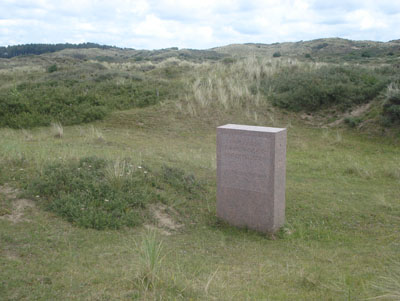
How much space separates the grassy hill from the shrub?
0.06 m

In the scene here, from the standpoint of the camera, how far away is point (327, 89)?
55.0 ft

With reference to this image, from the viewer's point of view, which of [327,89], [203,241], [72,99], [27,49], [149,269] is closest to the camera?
[149,269]

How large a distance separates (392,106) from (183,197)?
990cm

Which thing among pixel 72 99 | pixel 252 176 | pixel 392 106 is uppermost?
pixel 72 99

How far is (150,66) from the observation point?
3216 cm

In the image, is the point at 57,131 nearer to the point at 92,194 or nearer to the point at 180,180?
the point at 180,180

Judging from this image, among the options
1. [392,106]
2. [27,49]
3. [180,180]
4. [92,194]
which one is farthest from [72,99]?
[27,49]

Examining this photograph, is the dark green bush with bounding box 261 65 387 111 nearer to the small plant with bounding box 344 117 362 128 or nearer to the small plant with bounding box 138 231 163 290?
the small plant with bounding box 344 117 362 128

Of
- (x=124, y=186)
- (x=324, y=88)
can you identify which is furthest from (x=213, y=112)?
(x=124, y=186)

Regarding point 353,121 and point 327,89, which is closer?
point 353,121

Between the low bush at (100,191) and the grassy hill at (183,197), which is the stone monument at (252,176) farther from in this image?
the low bush at (100,191)

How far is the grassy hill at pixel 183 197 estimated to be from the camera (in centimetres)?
412

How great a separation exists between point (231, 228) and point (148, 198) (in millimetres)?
1500

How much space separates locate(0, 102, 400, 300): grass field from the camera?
12.8 ft
